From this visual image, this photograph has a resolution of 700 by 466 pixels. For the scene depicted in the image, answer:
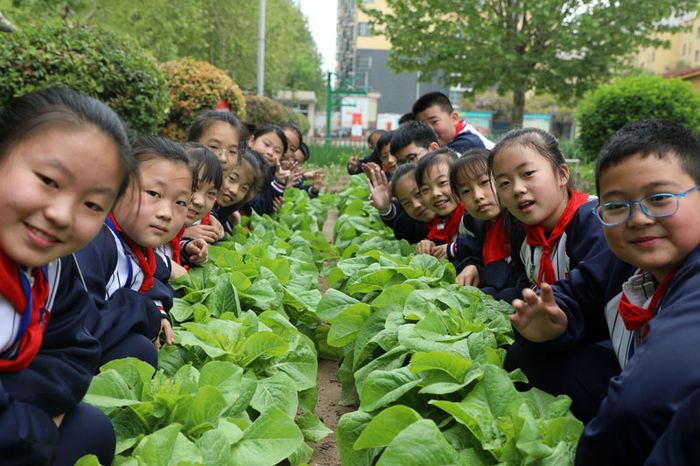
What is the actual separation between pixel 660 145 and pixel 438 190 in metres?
2.32

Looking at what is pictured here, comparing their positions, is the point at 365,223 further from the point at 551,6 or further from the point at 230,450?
the point at 551,6

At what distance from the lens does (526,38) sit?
13516mm

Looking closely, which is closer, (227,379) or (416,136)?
(227,379)

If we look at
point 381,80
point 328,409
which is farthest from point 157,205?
point 381,80

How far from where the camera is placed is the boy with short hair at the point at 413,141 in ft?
17.6

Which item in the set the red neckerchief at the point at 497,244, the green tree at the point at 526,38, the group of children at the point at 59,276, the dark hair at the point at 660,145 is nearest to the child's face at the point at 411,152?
the red neckerchief at the point at 497,244

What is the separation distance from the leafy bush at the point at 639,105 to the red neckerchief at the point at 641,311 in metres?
8.93

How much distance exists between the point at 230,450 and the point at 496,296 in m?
1.84

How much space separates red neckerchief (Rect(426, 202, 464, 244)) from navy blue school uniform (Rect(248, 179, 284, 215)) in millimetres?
1902

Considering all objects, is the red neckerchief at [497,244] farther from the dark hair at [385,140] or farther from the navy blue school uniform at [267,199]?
the dark hair at [385,140]

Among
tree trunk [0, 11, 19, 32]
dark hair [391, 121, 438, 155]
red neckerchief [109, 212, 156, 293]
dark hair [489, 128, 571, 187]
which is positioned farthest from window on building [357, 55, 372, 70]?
red neckerchief [109, 212, 156, 293]

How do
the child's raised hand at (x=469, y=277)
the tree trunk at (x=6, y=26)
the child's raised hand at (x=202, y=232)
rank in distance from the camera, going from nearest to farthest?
the child's raised hand at (x=469, y=277) < the child's raised hand at (x=202, y=232) < the tree trunk at (x=6, y=26)

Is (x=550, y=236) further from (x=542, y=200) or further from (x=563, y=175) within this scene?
(x=563, y=175)

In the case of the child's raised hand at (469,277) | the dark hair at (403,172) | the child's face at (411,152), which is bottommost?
the child's raised hand at (469,277)
